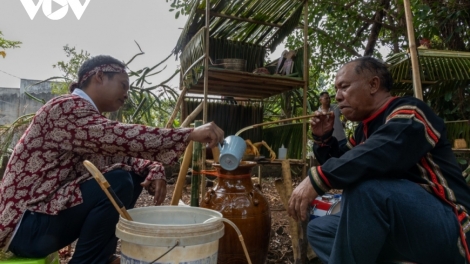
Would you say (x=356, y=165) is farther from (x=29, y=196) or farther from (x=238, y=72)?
(x=238, y=72)

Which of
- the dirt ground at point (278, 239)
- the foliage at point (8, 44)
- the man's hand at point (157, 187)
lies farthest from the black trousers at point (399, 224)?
the foliage at point (8, 44)

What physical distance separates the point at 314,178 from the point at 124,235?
0.91 metres

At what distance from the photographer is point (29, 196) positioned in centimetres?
196

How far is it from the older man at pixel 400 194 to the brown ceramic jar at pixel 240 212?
0.71 m

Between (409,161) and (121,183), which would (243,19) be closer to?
(121,183)

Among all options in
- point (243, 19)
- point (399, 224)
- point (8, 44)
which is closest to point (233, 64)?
point (243, 19)

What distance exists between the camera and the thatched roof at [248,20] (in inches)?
191

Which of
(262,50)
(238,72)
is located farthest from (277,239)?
(262,50)

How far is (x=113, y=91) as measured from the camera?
226 cm

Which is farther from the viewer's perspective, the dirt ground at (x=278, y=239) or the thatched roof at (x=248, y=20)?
the thatched roof at (x=248, y=20)

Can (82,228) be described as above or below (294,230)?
above

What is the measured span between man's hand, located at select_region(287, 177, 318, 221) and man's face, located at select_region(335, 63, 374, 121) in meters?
0.58

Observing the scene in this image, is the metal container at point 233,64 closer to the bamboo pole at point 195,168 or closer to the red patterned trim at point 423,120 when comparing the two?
the bamboo pole at point 195,168

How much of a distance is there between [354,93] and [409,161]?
1.81 feet
